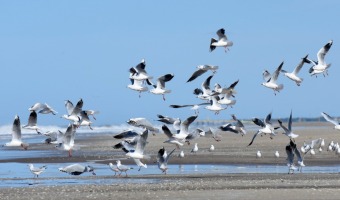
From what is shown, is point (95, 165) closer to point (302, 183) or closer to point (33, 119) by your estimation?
point (33, 119)

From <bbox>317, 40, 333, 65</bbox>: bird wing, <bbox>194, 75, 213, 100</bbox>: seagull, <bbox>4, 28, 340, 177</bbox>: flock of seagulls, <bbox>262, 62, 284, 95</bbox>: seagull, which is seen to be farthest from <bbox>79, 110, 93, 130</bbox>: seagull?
<bbox>317, 40, 333, 65</bbox>: bird wing

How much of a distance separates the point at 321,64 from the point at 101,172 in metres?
6.87

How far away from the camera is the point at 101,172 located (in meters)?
24.2

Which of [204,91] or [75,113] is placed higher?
[204,91]

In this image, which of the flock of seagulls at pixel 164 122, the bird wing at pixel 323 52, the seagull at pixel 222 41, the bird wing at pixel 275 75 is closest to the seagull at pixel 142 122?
the flock of seagulls at pixel 164 122

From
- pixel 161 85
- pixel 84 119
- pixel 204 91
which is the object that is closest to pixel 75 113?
pixel 84 119

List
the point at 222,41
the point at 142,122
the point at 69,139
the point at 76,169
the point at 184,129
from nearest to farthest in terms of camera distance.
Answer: the point at 76,169 → the point at 142,122 → the point at 184,129 → the point at 69,139 → the point at 222,41

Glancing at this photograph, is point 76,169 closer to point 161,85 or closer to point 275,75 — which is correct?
point 161,85

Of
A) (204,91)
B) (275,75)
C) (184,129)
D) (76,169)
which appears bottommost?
(76,169)

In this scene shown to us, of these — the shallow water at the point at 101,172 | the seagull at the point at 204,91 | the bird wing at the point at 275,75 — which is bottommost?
the shallow water at the point at 101,172

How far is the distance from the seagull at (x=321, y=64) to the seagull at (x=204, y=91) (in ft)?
9.99

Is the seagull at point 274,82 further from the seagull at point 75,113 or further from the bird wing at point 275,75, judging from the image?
the seagull at point 75,113

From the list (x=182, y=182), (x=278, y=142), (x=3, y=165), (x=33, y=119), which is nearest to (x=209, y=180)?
(x=182, y=182)

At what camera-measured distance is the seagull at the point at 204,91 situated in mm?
25391
